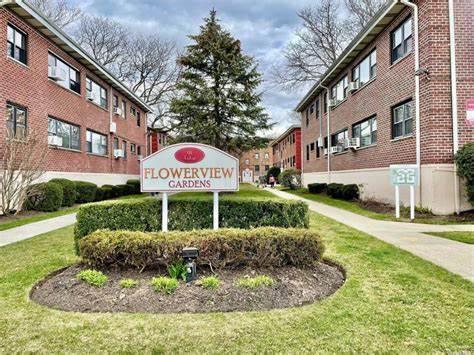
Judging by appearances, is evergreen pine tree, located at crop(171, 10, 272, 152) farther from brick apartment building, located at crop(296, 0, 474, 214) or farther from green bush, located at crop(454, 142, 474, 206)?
green bush, located at crop(454, 142, 474, 206)

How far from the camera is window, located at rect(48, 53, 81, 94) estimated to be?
578 inches

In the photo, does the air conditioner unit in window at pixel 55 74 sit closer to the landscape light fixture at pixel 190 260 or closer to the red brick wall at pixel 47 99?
the red brick wall at pixel 47 99

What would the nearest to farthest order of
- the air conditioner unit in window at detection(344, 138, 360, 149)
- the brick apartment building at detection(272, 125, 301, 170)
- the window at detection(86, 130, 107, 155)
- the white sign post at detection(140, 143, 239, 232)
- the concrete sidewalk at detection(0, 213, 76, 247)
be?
the white sign post at detection(140, 143, 239, 232)
the concrete sidewalk at detection(0, 213, 76, 247)
the air conditioner unit in window at detection(344, 138, 360, 149)
the window at detection(86, 130, 107, 155)
the brick apartment building at detection(272, 125, 301, 170)

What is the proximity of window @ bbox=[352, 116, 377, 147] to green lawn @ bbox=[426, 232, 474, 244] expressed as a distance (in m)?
7.37

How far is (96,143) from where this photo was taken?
19.5 metres

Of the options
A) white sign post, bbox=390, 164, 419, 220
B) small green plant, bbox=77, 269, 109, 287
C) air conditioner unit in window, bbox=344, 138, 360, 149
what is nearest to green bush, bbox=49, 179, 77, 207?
small green plant, bbox=77, 269, 109, 287

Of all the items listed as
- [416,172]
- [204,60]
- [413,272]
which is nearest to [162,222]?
[413,272]

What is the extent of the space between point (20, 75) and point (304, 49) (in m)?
23.9

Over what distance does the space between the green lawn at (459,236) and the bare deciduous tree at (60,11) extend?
33.5m

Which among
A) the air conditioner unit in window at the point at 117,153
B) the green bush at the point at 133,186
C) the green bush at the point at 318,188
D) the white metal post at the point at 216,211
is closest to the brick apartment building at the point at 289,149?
the green bush at the point at 318,188

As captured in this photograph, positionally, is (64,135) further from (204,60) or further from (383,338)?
(383,338)

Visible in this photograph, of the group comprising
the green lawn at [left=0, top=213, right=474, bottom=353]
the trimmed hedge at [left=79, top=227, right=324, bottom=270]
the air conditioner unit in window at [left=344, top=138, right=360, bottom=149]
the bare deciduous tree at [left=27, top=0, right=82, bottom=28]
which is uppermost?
the bare deciduous tree at [left=27, top=0, right=82, bottom=28]

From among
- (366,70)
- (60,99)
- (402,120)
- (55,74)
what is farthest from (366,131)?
(60,99)

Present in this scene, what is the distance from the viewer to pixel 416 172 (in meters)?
9.80
